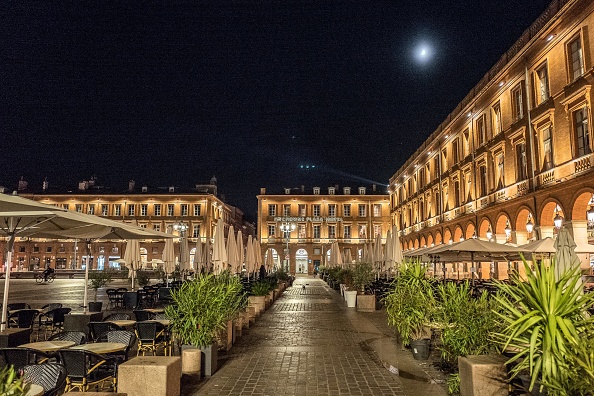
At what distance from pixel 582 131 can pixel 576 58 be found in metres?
3.10

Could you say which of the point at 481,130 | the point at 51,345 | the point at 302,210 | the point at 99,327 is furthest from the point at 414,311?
the point at 302,210

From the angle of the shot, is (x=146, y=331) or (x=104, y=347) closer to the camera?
(x=104, y=347)

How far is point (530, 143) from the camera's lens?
2242 centimetres

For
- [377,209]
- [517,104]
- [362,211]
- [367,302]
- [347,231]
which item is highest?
[517,104]

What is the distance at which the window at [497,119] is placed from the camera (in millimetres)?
26812

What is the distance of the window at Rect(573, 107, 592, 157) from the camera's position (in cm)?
1827

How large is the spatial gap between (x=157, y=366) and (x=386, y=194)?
69.9 meters

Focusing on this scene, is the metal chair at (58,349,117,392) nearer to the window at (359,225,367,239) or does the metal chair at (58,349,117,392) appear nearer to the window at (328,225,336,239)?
the window at (328,225,336,239)

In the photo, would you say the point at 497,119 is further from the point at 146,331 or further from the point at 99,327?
the point at 99,327

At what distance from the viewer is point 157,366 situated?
5402mm

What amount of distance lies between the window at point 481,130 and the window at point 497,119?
1346 millimetres

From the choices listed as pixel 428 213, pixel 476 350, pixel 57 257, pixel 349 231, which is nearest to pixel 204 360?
pixel 476 350

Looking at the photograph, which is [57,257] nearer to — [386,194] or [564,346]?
[386,194]

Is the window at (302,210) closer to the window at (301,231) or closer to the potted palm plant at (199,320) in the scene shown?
the window at (301,231)
